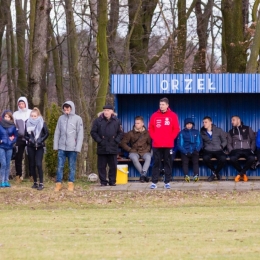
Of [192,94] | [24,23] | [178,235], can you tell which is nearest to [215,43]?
[24,23]

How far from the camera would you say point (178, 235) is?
10148 mm

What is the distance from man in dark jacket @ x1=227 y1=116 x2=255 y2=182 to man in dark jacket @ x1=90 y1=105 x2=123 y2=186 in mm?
2852

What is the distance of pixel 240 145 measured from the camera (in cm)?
1744

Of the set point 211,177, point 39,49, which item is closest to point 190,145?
point 211,177

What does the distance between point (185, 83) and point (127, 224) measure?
6442 mm

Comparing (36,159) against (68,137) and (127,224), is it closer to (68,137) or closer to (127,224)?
(68,137)

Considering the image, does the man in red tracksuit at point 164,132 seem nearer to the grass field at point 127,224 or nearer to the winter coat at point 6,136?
the grass field at point 127,224

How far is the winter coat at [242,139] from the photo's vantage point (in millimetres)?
17438

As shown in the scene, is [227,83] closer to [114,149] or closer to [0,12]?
[114,149]

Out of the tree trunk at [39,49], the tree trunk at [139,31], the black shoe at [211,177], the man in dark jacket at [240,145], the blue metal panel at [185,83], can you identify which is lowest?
the black shoe at [211,177]

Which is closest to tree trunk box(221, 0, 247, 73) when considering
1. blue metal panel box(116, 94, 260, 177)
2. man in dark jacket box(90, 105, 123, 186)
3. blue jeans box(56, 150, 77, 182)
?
blue metal panel box(116, 94, 260, 177)

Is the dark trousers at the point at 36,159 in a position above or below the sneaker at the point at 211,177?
above

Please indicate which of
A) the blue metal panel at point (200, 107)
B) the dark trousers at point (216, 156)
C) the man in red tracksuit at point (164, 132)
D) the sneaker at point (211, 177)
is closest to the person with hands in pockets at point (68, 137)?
the man in red tracksuit at point (164, 132)

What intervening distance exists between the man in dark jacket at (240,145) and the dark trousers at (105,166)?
287 cm
